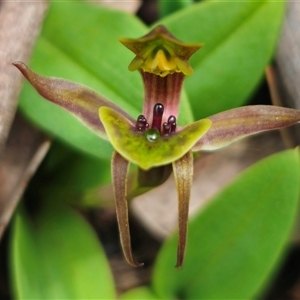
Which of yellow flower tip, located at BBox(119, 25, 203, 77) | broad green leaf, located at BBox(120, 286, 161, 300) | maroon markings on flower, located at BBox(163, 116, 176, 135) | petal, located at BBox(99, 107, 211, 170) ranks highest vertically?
yellow flower tip, located at BBox(119, 25, 203, 77)

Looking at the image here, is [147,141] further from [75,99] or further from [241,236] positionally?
[241,236]

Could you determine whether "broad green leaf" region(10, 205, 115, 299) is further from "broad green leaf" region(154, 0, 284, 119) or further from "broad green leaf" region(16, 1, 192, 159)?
"broad green leaf" region(154, 0, 284, 119)

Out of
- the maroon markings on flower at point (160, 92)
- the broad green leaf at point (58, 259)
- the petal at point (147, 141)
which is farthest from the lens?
the broad green leaf at point (58, 259)

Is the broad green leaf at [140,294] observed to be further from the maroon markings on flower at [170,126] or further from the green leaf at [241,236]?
the maroon markings on flower at [170,126]

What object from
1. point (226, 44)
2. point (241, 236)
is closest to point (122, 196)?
point (241, 236)

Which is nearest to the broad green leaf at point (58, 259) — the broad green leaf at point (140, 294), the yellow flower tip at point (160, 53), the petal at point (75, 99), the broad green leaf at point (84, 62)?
the broad green leaf at point (140, 294)

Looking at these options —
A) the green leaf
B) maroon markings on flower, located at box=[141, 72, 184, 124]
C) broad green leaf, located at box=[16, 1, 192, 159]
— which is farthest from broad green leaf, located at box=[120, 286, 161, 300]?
maroon markings on flower, located at box=[141, 72, 184, 124]
